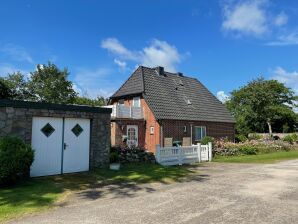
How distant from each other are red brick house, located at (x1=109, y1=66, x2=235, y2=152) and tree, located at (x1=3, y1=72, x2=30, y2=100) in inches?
956

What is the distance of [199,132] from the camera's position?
33469 millimetres

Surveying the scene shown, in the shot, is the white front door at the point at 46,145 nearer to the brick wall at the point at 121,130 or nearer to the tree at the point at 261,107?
the brick wall at the point at 121,130

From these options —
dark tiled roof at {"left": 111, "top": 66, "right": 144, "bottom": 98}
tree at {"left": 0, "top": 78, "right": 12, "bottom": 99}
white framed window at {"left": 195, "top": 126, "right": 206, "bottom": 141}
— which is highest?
tree at {"left": 0, "top": 78, "right": 12, "bottom": 99}

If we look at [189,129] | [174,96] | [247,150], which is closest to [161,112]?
[189,129]

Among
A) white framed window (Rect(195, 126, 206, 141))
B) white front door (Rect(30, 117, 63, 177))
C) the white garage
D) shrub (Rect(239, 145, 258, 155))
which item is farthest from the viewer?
white framed window (Rect(195, 126, 206, 141))

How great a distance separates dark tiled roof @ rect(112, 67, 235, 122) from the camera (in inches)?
1240

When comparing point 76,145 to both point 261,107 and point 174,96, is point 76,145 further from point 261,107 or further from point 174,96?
point 261,107

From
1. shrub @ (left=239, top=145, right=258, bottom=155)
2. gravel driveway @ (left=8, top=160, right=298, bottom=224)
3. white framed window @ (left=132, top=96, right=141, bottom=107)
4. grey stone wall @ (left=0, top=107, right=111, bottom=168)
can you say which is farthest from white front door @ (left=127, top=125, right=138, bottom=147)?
gravel driveway @ (left=8, top=160, right=298, bottom=224)

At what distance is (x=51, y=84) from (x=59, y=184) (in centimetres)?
4530

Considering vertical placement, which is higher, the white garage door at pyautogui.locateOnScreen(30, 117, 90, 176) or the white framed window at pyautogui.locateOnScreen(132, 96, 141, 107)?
the white framed window at pyautogui.locateOnScreen(132, 96, 141, 107)

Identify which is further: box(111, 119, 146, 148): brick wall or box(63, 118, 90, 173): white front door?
box(111, 119, 146, 148): brick wall

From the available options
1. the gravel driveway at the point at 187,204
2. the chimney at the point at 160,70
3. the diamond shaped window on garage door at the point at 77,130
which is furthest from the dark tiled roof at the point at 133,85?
the gravel driveway at the point at 187,204

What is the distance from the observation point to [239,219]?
7.42 m

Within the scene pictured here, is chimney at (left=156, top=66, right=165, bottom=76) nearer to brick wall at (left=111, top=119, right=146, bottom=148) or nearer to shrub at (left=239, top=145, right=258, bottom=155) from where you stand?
brick wall at (left=111, top=119, right=146, bottom=148)
